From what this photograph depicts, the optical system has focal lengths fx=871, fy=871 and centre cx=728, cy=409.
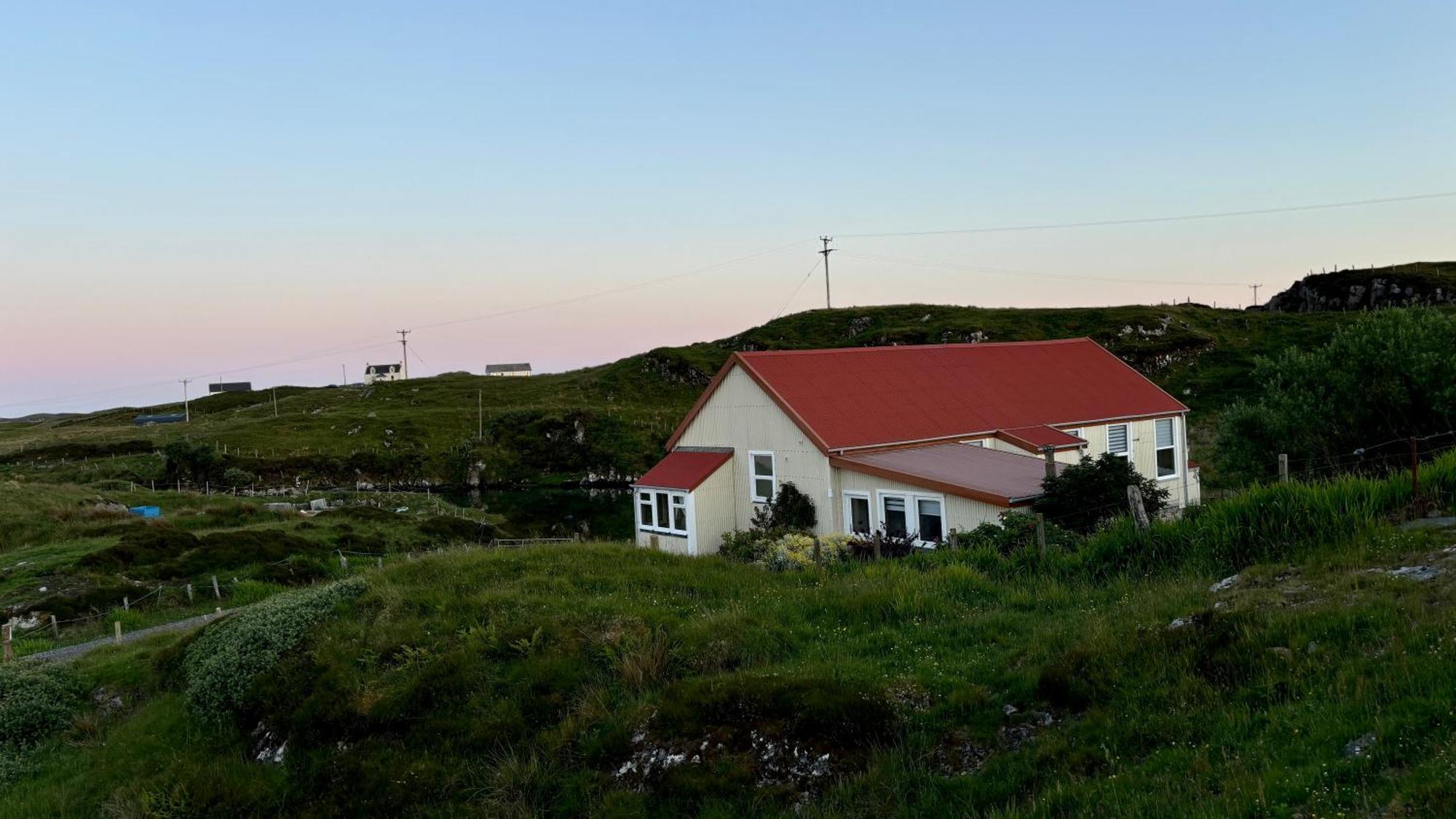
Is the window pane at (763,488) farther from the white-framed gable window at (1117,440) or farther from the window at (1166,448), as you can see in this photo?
the window at (1166,448)

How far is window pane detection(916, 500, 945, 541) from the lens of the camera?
24.1 m

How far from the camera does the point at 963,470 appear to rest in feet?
84.4

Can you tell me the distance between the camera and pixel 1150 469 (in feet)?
115

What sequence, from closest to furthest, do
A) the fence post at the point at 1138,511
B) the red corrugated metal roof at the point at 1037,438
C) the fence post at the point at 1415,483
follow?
the fence post at the point at 1415,483, the fence post at the point at 1138,511, the red corrugated metal roof at the point at 1037,438

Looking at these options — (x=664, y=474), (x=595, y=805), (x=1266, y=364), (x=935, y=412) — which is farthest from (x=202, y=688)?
(x=1266, y=364)

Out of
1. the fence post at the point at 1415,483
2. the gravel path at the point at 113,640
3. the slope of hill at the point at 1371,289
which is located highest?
the slope of hill at the point at 1371,289

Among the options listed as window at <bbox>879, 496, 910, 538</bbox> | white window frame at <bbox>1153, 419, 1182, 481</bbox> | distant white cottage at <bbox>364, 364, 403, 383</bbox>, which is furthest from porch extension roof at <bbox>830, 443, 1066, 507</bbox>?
distant white cottage at <bbox>364, 364, 403, 383</bbox>

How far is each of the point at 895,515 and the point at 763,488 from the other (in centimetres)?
608

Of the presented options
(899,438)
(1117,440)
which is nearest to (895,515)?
(899,438)

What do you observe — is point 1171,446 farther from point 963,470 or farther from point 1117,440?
point 963,470

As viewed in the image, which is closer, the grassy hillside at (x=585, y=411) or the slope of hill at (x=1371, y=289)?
the grassy hillside at (x=585, y=411)

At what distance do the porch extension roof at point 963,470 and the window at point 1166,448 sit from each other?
1009 cm

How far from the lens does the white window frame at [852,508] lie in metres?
26.4

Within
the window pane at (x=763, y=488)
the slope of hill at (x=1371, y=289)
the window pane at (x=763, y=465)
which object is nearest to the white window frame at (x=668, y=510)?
the window pane at (x=763, y=488)
